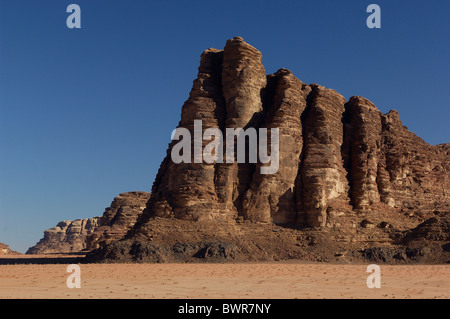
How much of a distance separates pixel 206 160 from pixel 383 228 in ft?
52.5

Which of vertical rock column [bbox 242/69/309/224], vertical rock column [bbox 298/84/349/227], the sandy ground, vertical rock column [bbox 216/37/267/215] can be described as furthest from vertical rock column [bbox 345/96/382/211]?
the sandy ground

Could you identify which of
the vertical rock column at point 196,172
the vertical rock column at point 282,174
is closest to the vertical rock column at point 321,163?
the vertical rock column at point 282,174

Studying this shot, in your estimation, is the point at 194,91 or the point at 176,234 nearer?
the point at 176,234

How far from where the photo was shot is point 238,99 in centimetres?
3978

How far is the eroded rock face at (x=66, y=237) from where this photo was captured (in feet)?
351

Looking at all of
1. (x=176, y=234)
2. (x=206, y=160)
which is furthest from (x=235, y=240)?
(x=206, y=160)

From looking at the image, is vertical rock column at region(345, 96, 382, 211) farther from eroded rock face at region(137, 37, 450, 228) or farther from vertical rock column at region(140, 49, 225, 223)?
vertical rock column at region(140, 49, 225, 223)

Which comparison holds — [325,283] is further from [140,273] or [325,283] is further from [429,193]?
[429,193]

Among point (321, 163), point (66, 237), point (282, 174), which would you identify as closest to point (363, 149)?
point (321, 163)

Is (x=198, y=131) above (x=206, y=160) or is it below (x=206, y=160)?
above

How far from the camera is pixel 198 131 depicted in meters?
38.2

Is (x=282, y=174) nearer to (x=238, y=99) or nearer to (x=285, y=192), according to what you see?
(x=285, y=192)

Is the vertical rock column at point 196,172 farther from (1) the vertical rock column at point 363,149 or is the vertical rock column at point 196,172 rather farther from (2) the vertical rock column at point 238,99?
(1) the vertical rock column at point 363,149

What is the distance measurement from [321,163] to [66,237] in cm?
9044
